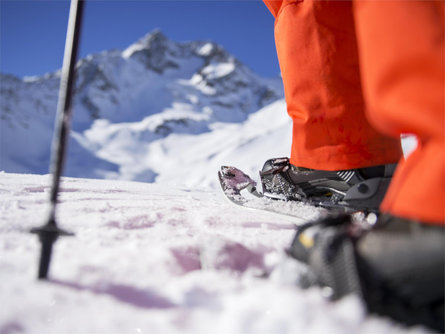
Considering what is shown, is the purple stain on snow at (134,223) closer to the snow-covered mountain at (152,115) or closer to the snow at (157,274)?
the snow at (157,274)

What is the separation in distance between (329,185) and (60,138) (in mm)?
791

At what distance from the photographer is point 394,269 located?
1.08 ft

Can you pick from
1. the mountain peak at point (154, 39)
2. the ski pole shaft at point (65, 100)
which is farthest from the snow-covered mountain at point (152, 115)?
the ski pole shaft at point (65, 100)

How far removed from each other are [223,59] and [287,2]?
43.5 meters

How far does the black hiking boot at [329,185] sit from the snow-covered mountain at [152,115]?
3991 mm

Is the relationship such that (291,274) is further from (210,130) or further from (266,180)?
(210,130)

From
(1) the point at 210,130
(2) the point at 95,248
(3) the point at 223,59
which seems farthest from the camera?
(3) the point at 223,59

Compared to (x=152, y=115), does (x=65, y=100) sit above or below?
below

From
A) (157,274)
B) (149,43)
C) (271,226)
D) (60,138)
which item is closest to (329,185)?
(271,226)

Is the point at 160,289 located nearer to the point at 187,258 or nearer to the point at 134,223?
the point at 187,258

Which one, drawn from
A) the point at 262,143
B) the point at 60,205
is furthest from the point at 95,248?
the point at 262,143

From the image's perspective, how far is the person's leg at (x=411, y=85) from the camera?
34cm

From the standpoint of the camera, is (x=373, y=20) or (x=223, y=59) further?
(x=223, y=59)

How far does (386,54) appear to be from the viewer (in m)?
0.39
